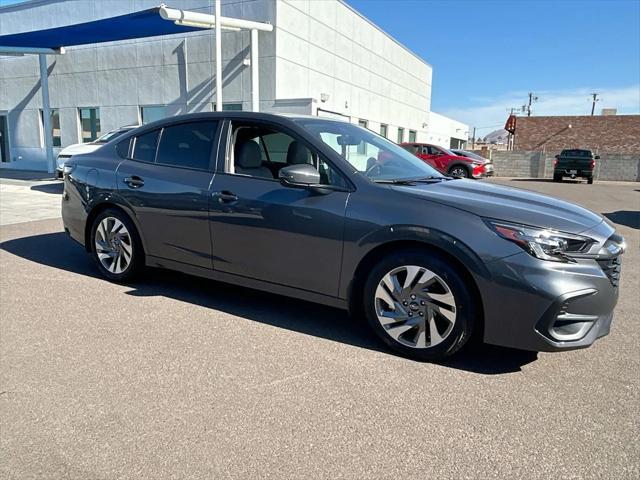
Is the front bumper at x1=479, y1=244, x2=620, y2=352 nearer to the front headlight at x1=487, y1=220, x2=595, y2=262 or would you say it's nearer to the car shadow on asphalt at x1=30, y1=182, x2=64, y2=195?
→ the front headlight at x1=487, y1=220, x2=595, y2=262

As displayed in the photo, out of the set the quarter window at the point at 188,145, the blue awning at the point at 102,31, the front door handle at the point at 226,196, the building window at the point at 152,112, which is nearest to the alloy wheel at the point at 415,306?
the front door handle at the point at 226,196

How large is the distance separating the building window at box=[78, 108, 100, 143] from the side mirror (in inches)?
758

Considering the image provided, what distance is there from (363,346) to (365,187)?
3.69ft

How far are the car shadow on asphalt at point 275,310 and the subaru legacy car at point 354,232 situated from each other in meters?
0.23

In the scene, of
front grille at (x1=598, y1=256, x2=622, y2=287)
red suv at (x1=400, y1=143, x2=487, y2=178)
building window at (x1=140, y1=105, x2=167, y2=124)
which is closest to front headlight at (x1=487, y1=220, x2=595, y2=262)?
front grille at (x1=598, y1=256, x2=622, y2=287)

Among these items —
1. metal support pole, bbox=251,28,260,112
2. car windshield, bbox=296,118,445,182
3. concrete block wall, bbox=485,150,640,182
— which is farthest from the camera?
concrete block wall, bbox=485,150,640,182

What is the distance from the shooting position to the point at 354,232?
3.40 meters

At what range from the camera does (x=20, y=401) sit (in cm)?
273

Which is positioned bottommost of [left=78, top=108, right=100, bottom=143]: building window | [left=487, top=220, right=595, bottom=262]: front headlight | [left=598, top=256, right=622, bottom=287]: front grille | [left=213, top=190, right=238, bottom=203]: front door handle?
[left=598, top=256, right=622, bottom=287]: front grille

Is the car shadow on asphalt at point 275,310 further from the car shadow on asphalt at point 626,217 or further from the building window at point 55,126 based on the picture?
the building window at point 55,126

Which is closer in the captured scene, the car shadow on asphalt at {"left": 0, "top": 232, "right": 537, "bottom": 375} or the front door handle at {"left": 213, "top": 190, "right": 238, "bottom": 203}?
the car shadow on asphalt at {"left": 0, "top": 232, "right": 537, "bottom": 375}

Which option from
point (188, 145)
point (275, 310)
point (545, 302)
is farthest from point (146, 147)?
point (545, 302)

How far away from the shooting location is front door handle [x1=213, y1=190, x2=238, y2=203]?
394 centimetres

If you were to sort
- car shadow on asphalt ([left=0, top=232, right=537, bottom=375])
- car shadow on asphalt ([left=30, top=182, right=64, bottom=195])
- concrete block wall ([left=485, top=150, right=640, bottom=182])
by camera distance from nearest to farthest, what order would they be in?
car shadow on asphalt ([left=0, top=232, right=537, bottom=375]), car shadow on asphalt ([left=30, top=182, right=64, bottom=195]), concrete block wall ([left=485, top=150, right=640, bottom=182])
